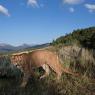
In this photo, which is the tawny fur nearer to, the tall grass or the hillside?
the tall grass

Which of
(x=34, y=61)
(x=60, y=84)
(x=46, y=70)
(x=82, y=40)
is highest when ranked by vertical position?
(x=82, y=40)

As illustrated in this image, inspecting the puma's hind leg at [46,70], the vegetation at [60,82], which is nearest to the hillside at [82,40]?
the vegetation at [60,82]

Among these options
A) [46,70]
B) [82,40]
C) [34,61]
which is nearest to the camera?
[34,61]

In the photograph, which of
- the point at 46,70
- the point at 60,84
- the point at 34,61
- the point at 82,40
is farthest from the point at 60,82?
the point at 82,40

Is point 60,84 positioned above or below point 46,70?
below

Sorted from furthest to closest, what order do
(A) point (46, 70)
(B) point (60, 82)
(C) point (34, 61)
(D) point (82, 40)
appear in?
(D) point (82, 40) < (A) point (46, 70) < (B) point (60, 82) < (C) point (34, 61)

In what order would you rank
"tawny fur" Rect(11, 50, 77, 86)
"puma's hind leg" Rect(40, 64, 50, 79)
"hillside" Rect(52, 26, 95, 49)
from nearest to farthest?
1. "tawny fur" Rect(11, 50, 77, 86)
2. "puma's hind leg" Rect(40, 64, 50, 79)
3. "hillside" Rect(52, 26, 95, 49)

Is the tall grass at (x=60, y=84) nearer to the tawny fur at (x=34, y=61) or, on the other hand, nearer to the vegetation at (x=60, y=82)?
the vegetation at (x=60, y=82)

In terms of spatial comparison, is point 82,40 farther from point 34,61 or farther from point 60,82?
point 34,61

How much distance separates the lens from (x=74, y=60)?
10500 mm

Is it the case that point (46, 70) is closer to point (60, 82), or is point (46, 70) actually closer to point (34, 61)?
point (60, 82)

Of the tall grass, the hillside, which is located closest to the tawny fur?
the tall grass

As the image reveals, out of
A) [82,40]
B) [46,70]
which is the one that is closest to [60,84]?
[46,70]

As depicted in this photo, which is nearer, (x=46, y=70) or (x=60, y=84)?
(x=60, y=84)
